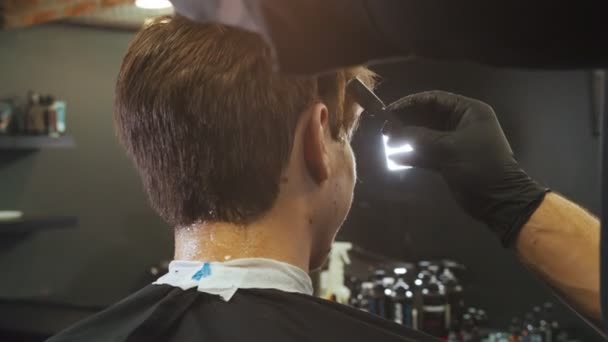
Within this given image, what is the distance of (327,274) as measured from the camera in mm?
2988

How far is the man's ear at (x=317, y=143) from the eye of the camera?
1338mm

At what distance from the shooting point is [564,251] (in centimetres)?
Answer: 140

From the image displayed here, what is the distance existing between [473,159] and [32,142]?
3.60m

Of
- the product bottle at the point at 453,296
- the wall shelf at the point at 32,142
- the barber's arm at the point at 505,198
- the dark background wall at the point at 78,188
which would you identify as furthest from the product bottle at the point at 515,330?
the wall shelf at the point at 32,142

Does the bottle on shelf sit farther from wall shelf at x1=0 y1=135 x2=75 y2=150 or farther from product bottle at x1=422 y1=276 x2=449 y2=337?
wall shelf at x1=0 y1=135 x2=75 y2=150

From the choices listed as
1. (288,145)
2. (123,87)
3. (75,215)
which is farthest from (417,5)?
(75,215)

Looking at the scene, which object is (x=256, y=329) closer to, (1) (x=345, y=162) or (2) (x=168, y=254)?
(1) (x=345, y=162)

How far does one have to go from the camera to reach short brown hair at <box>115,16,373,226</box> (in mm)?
1273

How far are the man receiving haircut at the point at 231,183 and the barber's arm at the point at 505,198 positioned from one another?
0.19 m

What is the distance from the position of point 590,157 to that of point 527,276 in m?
0.60

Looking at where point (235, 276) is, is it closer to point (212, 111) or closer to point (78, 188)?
point (212, 111)

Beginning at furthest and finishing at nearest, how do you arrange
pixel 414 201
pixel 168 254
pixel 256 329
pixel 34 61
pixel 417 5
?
pixel 168 254, pixel 34 61, pixel 414 201, pixel 256 329, pixel 417 5

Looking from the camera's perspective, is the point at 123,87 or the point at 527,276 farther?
the point at 527,276

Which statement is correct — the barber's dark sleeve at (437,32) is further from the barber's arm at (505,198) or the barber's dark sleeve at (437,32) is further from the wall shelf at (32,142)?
the wall shelf at (32,142)
